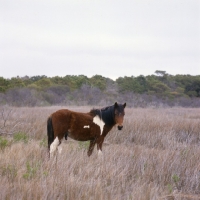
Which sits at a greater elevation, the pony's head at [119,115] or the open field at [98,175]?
the pony's head at [119,115]

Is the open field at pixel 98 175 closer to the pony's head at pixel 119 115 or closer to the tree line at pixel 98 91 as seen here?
the pony's head at pixel 119 115

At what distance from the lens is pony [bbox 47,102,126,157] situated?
6.70m

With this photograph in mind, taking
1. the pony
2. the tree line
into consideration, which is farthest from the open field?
the tree line

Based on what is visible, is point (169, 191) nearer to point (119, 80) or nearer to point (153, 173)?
point (153, 173)

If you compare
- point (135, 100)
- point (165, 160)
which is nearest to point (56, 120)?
point (165, 160)

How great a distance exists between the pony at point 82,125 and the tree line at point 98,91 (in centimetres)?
1944

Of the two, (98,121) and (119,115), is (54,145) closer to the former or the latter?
(98,121)

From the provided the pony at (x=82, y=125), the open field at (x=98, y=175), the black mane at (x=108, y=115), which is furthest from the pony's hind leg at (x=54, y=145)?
the black mane at (x=108, y=115)

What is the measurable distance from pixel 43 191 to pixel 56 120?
3.02m

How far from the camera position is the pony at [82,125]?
670 centimetres

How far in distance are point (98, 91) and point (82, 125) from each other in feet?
89.6

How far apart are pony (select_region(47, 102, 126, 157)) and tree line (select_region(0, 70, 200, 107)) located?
19.4 m

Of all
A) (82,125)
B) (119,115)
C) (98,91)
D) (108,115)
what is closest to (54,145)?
(82,125)

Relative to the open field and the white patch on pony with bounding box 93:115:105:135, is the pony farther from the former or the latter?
the open field
